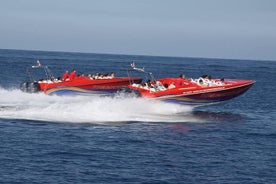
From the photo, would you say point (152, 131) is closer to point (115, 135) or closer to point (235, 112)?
point (115, 135)

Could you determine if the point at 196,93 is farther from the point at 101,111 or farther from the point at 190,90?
the point at 101,111

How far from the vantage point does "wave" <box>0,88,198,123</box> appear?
2925cm

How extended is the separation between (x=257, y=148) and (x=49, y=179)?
10132 millimetres

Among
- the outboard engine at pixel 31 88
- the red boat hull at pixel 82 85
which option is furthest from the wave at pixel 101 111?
the red boat hull at pixel 82 85

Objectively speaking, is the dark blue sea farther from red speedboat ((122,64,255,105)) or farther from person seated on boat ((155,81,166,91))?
person seated on boat ((155,81,166,91))

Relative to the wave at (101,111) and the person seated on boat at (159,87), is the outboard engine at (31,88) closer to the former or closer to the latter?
the wave at (101,111)

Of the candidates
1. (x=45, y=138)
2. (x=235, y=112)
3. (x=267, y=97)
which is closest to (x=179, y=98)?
(x=235, y=112)

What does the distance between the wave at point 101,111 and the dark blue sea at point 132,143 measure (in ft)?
0.17

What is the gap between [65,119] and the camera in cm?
2881

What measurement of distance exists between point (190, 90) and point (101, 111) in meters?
5.80

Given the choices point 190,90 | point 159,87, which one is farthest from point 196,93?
point 159,87

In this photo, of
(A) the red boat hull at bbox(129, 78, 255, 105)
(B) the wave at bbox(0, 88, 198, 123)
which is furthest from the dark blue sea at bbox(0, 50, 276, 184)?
(A) the red boat hull at bbox(129, 78, 255, 105)

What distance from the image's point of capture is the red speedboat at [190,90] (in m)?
32.9

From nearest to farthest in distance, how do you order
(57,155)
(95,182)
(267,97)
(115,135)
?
(95,182)
(57,155)
(115,135)
(267,97)
